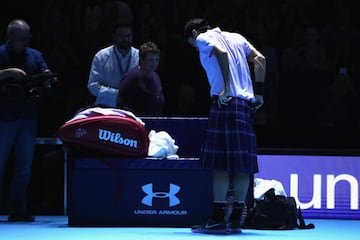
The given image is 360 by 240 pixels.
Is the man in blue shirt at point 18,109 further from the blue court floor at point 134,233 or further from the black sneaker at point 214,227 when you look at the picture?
the black sneaker at point 214,227

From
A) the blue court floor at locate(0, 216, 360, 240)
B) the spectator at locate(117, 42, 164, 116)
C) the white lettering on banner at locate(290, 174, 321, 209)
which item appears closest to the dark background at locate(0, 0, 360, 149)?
the white lettering on banner at locate(290, 174, 321, 209)

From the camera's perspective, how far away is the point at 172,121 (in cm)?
819

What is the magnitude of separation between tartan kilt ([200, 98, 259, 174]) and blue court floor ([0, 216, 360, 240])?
52cm

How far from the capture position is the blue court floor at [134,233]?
6.92 meters

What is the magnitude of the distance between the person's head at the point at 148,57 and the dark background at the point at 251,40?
1859 millimetres

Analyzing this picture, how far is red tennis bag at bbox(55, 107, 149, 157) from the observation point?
7.64m

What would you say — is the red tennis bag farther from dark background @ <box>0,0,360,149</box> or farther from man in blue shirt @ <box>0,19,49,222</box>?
dark background @ <box>0,0,360,149</box>

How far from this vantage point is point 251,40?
10914 mm

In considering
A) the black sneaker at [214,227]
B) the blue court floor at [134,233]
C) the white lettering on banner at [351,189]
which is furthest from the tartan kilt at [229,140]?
the white lettering on banner at [351,189]

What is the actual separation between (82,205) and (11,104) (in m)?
1.11

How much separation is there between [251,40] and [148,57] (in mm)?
3012

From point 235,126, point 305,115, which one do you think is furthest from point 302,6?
point 235,126

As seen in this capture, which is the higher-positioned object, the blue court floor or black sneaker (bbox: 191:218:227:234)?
black sneaker (bbox: 191:218:227:234)

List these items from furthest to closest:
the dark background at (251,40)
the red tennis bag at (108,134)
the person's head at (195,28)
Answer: the dark background at (251,40), the red tennis bag at (108,134), the person's head at (195,28)
